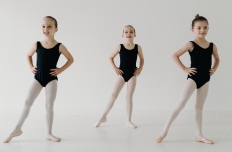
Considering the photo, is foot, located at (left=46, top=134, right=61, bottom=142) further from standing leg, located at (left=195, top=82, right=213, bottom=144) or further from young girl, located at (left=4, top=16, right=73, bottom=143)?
standing leg, located at (left=195, top=82, right=213, bottom=144)

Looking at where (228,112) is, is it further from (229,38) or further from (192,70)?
(192,70)

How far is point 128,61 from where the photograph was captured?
2801 millimetres

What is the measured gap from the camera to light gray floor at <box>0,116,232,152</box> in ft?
7.16

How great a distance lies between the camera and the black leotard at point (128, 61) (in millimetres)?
2801

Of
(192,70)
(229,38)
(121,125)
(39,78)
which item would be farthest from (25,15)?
(229,38)

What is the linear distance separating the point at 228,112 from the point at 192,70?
4.98 feet

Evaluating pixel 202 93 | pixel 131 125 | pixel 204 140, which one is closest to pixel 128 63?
pixel 131 125

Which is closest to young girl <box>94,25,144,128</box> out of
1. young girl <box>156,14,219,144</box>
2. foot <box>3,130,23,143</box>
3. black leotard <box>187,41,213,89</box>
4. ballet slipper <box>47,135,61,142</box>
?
young girl <box>156,14,219,144</box>

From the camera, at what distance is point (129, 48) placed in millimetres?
2826

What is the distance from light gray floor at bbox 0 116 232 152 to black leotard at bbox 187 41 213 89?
2.07ft

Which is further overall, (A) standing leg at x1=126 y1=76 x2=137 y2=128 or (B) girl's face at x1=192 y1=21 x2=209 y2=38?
(A) standing leg at x1=126 y1=76 x2=137 y2=128

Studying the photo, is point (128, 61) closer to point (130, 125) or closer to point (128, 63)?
point (128, 63)

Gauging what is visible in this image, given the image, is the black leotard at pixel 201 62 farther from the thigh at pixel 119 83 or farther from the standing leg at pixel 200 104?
the thigh at pixel 119 83

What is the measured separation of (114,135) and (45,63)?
1053 mm
